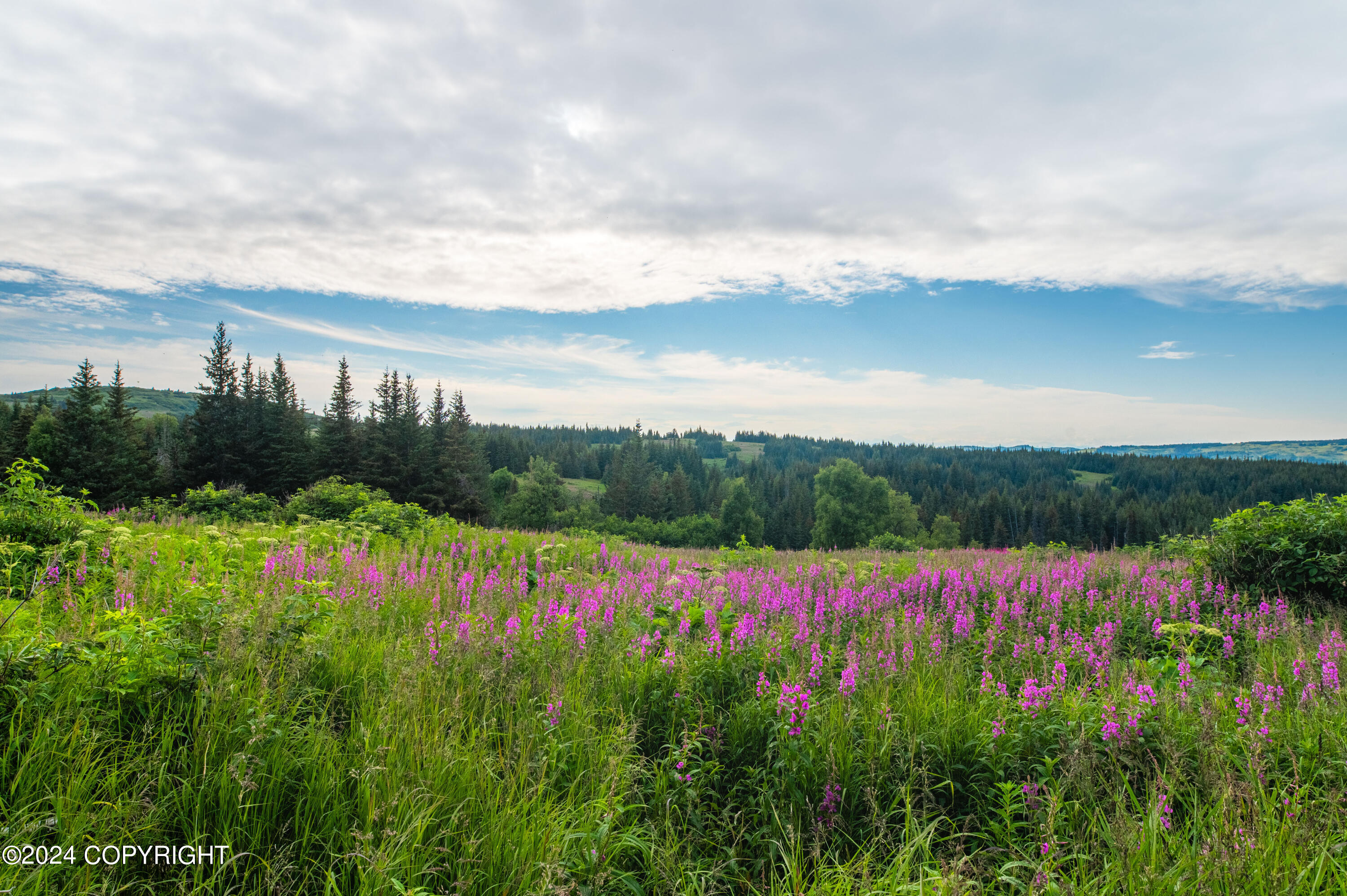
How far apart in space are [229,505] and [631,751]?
21.9m

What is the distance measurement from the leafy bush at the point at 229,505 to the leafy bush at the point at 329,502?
1.93 feet

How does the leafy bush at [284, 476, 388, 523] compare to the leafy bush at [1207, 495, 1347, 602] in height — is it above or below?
below

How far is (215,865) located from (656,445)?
16739cm

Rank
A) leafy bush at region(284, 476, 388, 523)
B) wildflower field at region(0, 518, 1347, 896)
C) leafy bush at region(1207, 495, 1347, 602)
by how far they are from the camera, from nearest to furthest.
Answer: wildflower field at region(0, 518, 1347, 896) < leafy bush at region(1207, 495, 1347, 602) < leafy bush at region(284, 476, 388, 523)

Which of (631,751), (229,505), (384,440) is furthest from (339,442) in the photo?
(631,751)

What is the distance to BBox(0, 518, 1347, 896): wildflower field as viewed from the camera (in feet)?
8.79

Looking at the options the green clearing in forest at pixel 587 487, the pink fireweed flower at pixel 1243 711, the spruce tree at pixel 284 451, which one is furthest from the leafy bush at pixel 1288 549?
the green clearing in forest at pixel 587 487

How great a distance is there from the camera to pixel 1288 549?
27.0ft

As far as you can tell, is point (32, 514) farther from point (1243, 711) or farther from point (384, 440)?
point (384, 440)

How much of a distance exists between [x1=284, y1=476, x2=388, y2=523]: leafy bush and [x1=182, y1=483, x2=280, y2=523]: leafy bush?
59 cm

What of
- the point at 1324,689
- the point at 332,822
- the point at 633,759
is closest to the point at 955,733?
the point at 633,759

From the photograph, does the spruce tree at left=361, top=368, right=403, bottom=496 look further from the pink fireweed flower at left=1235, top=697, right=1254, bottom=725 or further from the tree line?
the pink fireweed flower at left=1235, top=697, right=1254, bottom=725

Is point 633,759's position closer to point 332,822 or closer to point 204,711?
point 332,822

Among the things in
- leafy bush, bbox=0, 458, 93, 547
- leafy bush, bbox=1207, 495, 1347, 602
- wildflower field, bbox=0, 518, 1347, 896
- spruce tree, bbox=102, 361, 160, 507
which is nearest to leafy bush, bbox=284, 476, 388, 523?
leafy bush, bbox=0, 458, 93, 547
